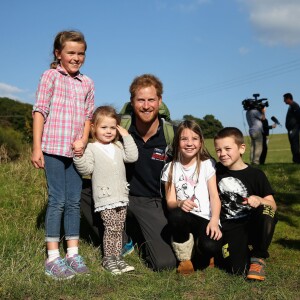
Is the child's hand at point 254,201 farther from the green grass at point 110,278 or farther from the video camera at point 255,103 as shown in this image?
the video camera at point 255,103

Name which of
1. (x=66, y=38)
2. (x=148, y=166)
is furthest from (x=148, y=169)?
(x=66, y=38)

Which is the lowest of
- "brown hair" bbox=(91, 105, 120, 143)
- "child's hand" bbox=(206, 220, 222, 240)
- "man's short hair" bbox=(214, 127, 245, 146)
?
"child's hand" bbox=(206, 220, 222, 240)

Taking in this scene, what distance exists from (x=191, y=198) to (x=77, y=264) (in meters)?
1.22

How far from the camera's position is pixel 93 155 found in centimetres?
405

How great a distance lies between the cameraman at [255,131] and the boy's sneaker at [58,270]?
9412 mm

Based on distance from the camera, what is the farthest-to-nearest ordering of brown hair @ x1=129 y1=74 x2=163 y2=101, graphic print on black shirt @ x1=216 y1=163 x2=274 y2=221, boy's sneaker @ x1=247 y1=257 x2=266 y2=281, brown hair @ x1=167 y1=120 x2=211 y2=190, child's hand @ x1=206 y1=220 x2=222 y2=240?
brown hair @ x1=129 y1=74 x2=163 y2=101 < brown hair @ x1=167 y1=120 x2=211 y2=190 < graphic print on black shirt @ x1=216 y1=163 x2=274 y2=221 < child's hand @ x1=206 y1=220 x2=222 y2=240 < boy's sneaker @ x1=247 y1=257 x2=266 y2=281

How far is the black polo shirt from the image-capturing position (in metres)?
4.54

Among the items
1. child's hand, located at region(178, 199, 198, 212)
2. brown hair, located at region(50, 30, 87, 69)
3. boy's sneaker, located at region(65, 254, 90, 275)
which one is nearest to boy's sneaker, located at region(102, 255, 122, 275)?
boy's sneaker, located at region(65, 254, 90, 275)

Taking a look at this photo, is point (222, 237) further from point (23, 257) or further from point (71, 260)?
point (23, 257)

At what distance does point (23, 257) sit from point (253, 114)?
9856 mm

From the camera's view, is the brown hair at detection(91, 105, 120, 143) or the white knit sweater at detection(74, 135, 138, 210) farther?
the brown hair at detection(91, 105, 120, 143)

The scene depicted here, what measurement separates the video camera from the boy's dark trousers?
30.6 ft

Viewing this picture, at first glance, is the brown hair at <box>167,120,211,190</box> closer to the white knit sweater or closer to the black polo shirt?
the black polo shirt

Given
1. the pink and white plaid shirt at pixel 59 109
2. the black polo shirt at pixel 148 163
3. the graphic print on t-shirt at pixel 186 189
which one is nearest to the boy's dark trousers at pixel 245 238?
the graphic print on t-shirt at pixel 186 189
